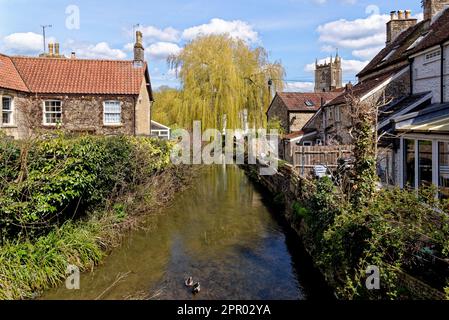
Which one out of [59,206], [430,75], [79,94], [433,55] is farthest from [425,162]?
[79,94]

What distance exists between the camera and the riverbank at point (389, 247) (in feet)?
20.5

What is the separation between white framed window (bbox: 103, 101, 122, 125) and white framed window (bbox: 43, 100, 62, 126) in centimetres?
281

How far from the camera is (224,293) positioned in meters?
8.66

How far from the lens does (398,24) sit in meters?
25.6

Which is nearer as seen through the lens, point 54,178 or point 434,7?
point 54,178

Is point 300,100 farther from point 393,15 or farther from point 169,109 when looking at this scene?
point 169,109

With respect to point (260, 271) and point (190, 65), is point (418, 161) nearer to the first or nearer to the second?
point (260, 271)

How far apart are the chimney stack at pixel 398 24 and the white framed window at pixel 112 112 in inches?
779

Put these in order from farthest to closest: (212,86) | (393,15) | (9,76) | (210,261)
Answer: (212,86)
(393,15)
(9,76)
(210,261)

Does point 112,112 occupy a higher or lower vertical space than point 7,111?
higher

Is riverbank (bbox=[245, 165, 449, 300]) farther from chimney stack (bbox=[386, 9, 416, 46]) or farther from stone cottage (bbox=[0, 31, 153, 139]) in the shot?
chimney stack (bbox=[386, 9, 416, 46])

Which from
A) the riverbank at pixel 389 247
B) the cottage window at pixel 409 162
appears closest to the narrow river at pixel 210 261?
the riverbank at pixel 389 247

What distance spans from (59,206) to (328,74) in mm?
81273
